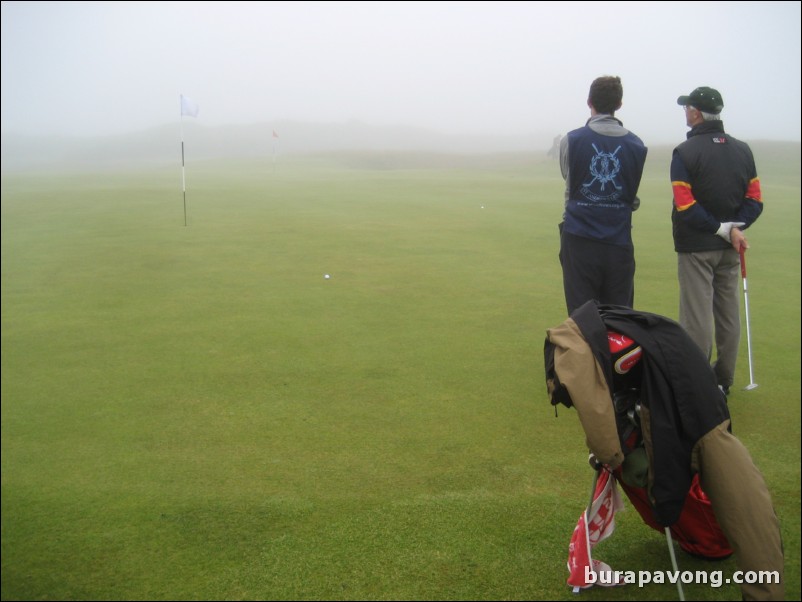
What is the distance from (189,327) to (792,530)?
17.6 ft

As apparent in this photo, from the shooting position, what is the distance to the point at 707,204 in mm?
4832

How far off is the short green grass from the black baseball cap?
1944mm

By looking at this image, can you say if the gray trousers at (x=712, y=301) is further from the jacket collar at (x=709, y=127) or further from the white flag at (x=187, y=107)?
the white flag at (x=187, y=107)

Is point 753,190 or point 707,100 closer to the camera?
point 707,100

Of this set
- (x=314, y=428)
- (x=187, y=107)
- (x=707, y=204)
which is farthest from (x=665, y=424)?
(x=187, y=107)

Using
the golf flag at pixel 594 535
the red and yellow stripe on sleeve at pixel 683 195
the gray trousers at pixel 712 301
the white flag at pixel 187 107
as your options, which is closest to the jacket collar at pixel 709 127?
the red and yellow stripe on sleeve at pixel 683 195

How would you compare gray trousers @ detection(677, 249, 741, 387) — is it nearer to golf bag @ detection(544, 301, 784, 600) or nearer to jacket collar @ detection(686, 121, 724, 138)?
jacket collar @ detection(686, 121, 724, 138)

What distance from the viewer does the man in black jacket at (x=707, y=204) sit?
4746mm

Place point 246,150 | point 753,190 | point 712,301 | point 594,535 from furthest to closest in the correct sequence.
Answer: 1. point 246,150
2. point 712,301
3. point 753,190
4. point 594,535

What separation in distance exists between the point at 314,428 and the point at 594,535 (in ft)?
6.86

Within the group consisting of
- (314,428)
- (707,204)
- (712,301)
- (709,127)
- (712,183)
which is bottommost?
(314,428)

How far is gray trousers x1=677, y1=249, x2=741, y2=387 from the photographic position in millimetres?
4910

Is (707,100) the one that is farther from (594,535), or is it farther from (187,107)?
(187,107)

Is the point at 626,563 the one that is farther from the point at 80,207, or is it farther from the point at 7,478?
the point at 80,207
